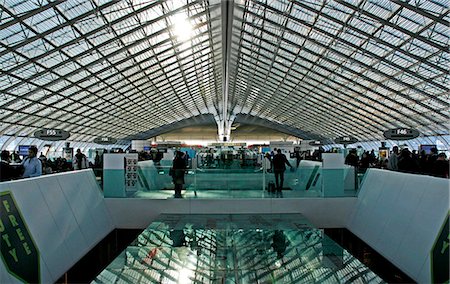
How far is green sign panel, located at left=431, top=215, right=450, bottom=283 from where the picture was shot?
707 cm

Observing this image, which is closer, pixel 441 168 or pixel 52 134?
pixel 441 168

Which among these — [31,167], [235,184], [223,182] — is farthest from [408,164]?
[31,167]

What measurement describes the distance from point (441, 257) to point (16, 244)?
7782 mm

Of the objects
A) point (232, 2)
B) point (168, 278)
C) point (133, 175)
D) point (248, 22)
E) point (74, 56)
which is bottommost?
point (168, 278)

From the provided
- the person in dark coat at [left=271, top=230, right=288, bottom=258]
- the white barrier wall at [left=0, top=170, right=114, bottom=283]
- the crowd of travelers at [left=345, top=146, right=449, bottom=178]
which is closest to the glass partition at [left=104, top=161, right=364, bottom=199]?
the crowd of travelers at [left=345, top=146, right=449, bottom=178]

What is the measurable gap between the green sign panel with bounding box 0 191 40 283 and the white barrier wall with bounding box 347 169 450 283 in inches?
301

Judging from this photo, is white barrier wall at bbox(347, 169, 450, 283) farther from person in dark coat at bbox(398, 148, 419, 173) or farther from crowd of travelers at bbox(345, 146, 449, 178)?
person in dark coat at bbox(398, 148, 419, 173)

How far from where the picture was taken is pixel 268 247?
36.0 feet

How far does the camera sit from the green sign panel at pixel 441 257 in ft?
23.2

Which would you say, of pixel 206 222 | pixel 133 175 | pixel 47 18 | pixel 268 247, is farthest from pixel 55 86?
pixel 268 247

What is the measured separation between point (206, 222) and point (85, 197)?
391 centimetres

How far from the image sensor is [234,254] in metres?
10.3

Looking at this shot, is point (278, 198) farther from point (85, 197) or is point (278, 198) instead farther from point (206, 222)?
point (85, 197)

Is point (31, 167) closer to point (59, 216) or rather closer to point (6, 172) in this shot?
point (6, 172)
